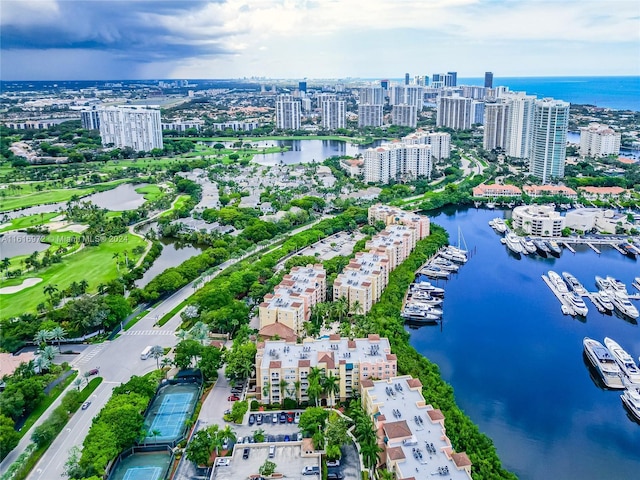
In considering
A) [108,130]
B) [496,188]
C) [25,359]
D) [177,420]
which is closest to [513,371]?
[177,420]

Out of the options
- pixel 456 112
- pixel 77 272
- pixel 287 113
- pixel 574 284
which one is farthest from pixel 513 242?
pixel 287 113

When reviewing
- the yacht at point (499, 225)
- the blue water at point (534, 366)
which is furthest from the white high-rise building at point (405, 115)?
the blue water at point (534, 366)

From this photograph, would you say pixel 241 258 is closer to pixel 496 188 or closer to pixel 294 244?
pixel 294 244

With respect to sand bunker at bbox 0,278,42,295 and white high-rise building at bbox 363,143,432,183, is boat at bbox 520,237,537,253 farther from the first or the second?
sand bunker at bbox 0,278,42,295

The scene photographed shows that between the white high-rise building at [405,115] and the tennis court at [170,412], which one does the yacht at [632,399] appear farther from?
the white high-rise building at [405,115]

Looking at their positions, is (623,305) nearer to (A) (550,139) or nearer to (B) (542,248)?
(B) (542,248)

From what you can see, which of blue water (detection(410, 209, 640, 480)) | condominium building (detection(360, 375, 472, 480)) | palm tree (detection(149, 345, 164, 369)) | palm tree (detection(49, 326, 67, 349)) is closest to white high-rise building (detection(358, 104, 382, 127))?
blue water (detection(410, 209, 640, 480))
